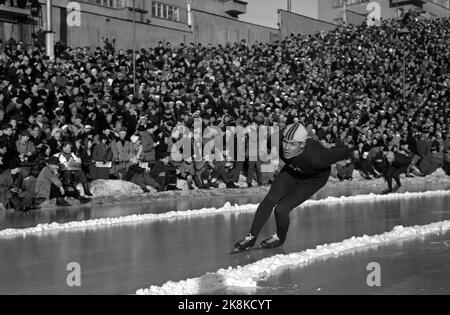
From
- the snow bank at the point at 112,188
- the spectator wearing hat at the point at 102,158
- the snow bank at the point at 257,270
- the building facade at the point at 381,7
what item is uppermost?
the building facade at the point at 381,7

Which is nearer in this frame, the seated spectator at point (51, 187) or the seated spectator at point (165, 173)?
the seated spectator at point (51, 187)

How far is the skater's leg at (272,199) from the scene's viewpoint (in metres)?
8.50

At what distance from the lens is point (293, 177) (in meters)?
8.89

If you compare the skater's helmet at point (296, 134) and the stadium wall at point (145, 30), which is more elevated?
the stadium wall at point (145, 30)

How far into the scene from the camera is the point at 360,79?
95.7 feet

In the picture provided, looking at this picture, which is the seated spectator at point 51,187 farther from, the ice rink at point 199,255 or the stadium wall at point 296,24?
the stadium wall at point 296,24

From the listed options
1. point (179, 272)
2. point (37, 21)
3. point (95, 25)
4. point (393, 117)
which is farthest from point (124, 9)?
point (179, 272)

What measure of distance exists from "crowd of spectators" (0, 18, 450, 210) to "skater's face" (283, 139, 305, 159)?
744 cm

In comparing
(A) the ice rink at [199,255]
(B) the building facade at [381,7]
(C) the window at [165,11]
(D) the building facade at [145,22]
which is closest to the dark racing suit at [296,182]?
(A) the ice rink at [199,255]

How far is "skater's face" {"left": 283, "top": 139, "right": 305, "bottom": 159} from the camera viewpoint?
836 cm

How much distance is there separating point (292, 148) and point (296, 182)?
2.38 ft

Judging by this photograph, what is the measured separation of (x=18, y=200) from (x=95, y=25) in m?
15.4

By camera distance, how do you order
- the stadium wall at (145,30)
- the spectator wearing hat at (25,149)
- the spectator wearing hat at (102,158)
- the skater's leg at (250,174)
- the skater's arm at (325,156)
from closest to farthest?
the skater's arm at (325,156) → the spectator wearing hat at (25,149) → the spectator wearing hat at (102,158) → the skater's leg at (250,174) → the stadium wall at (145,30)

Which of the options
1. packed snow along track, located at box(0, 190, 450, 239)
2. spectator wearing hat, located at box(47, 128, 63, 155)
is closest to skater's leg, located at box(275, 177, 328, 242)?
packed snow along track, located at box(0, 190, 450, 239)
